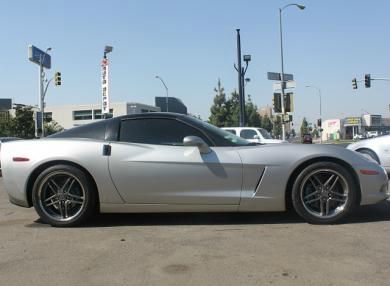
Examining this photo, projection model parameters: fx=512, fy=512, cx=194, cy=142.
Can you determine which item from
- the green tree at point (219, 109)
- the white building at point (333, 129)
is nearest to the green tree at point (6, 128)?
the green tree at point (219, 109)

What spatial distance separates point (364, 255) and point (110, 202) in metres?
2.71

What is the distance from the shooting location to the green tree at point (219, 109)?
54844 mm

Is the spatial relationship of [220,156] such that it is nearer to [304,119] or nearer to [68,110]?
[68,110]

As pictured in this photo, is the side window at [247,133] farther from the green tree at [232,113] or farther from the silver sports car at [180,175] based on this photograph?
the green tree at [232,113]

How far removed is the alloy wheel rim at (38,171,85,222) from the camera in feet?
18.5

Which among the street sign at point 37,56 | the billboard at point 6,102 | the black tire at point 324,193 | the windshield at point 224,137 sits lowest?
the black tire at point 324,193

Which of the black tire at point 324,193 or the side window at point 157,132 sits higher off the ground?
the side window at point 157,132

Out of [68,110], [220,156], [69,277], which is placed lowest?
[69,277]

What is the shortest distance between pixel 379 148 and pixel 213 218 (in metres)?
5.33

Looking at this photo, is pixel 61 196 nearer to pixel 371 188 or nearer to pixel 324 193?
pixel 324 193

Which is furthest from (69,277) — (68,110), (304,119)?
(304,119)

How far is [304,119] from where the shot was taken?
138625 millimetres

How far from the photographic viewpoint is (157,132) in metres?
5.72

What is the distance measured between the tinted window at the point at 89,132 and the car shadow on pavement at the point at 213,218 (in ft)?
3.20
